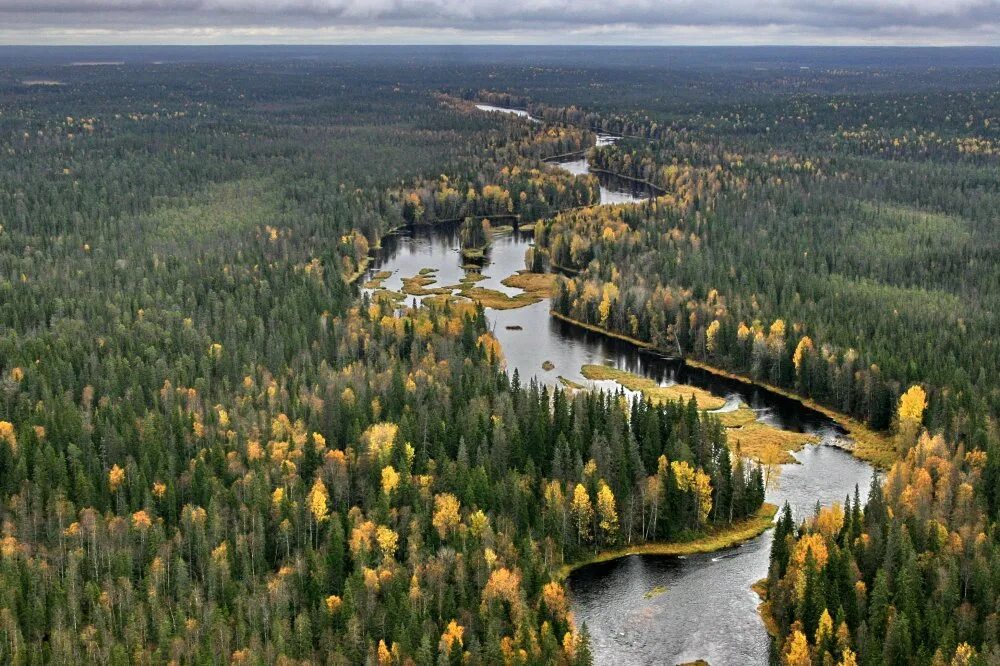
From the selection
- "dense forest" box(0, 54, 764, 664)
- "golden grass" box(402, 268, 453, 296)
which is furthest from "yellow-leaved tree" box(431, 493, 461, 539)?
"golden grass" box(402, 268, 453, 296)

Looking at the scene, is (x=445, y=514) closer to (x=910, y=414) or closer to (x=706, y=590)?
(x=706, y=590)

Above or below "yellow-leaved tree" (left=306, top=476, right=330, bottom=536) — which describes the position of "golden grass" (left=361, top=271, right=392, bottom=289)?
below

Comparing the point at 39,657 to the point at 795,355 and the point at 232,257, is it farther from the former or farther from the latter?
the point at 232,257

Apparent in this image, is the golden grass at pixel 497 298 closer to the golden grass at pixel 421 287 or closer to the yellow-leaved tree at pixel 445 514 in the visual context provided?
the golden grass at pixel 421 287

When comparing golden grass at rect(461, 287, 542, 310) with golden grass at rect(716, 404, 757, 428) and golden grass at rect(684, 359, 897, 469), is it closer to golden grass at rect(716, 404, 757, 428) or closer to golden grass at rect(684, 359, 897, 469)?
golden grass at rect(684, 359, 897, 469)

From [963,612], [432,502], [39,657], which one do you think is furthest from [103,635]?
[963,612]

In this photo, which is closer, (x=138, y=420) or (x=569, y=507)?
(x=569, y=507)

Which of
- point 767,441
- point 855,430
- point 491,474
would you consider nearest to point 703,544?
point 491,474

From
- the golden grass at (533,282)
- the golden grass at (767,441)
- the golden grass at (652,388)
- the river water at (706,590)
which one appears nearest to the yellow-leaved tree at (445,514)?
the river water at (706,590)
